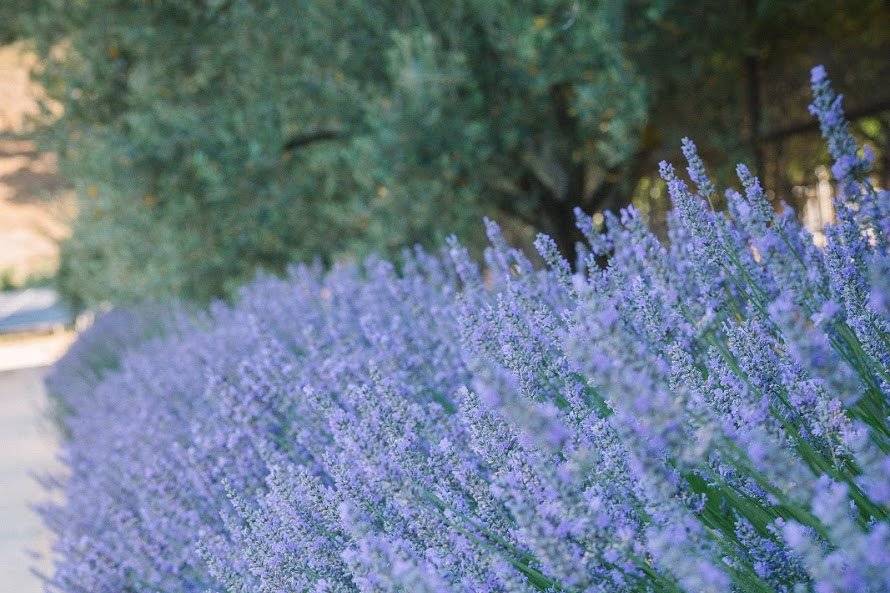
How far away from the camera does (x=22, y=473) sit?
8.38m

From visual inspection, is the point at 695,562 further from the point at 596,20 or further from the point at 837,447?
the point at 596,20

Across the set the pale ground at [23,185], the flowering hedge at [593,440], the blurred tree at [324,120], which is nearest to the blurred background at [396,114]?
the blurred tree at [324,120]

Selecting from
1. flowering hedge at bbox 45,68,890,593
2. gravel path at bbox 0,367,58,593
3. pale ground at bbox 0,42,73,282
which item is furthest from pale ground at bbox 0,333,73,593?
pale ground at bbox 0,42,73,282

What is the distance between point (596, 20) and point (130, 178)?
3256 millimetres

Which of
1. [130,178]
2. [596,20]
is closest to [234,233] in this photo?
[130,178]

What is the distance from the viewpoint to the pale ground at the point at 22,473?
17.2ft

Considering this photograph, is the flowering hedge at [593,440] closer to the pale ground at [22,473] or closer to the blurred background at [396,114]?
the pale ground at [22,473]

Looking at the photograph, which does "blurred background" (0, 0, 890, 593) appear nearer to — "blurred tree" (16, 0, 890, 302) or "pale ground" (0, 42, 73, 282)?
"blurred tree" (16, 0, 890, 302)

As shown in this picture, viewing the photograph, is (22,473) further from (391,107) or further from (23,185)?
(23,185)

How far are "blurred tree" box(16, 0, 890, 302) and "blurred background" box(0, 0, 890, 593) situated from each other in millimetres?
16

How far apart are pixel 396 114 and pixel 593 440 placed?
11.6 ft

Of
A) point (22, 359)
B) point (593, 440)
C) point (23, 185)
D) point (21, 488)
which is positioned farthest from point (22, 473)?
point (22, 359)

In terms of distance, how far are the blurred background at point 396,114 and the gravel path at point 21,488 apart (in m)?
0.04

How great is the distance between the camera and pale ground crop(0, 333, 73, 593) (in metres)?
5.25
